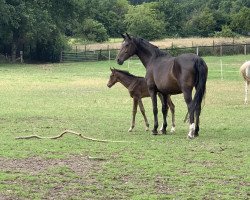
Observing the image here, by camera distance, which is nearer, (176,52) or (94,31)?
(176,52)

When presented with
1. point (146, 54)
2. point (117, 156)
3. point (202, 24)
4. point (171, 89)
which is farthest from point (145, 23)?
point (117, 156)

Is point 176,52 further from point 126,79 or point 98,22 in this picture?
point 126,79

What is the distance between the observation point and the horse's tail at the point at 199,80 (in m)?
14.1

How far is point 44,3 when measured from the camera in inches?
2474

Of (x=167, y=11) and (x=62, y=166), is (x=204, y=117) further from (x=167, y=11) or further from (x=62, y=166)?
(x=167, y=11)

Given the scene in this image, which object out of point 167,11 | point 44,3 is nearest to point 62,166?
point 44,3

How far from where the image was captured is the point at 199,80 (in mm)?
14141

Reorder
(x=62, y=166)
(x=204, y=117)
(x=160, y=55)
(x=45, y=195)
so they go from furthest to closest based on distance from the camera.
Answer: (x=204, y=117) < (x=160, y=55) < (x=62, y=166) < (x=45, y=195)

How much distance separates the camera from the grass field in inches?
350

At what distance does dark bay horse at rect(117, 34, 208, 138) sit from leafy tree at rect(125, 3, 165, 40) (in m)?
70.4

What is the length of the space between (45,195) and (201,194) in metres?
2.08

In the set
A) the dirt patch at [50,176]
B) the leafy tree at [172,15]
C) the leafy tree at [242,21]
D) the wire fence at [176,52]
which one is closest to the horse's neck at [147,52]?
the dirt patch at [50,176]

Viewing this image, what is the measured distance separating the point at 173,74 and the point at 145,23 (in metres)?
74.1

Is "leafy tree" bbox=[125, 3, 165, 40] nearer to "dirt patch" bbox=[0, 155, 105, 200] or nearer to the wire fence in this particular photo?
the wire fence
